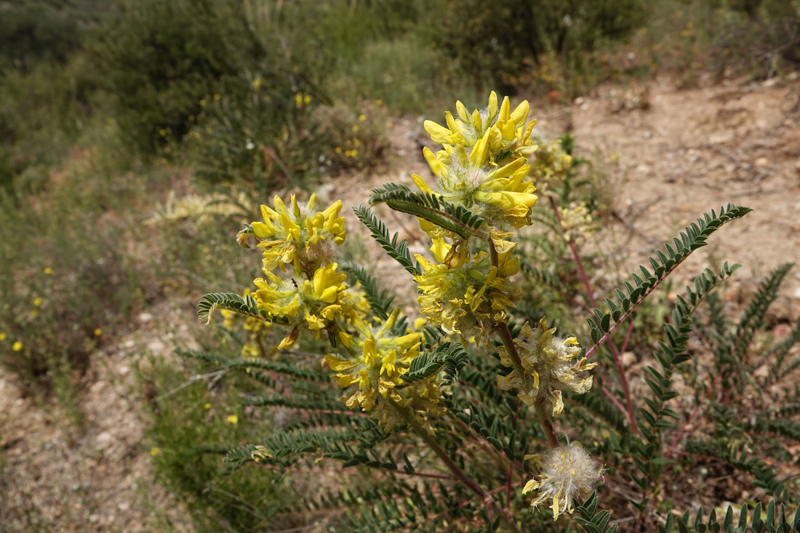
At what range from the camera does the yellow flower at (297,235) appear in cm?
85

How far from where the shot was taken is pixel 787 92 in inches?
136

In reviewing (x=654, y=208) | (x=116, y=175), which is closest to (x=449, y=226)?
(x=654, y=208)

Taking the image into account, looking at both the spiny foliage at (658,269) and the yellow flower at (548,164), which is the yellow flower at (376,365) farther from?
the yellow flower at (548,164)

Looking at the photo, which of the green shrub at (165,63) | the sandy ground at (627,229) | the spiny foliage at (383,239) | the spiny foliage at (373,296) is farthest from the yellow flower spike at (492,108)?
the green shrub at (165,63)

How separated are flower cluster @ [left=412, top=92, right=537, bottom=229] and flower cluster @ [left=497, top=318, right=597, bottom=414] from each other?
220mm

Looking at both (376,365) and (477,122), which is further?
(376,365)

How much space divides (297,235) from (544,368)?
1.59 feet

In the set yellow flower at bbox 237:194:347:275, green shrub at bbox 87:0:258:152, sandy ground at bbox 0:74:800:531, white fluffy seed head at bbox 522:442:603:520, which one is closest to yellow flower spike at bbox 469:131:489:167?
yellow flower at bbox 237:194:347:275

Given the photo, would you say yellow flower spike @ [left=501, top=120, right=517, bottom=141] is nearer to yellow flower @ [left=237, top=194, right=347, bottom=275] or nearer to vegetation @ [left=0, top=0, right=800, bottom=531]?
vegetation @ [left=0, top=0, right=800, bottom=531]

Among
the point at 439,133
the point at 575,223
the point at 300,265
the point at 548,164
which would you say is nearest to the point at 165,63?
the point at 548,164

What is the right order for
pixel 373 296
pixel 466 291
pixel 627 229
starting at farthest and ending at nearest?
pixel 627 229 → pixel 373 296 → pixel 466 291

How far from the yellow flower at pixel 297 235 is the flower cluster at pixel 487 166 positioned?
21 centimetres

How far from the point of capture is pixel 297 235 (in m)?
0.85

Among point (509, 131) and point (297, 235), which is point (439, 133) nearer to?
point (509, 131)
